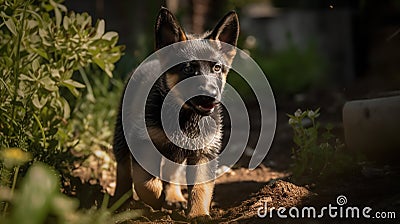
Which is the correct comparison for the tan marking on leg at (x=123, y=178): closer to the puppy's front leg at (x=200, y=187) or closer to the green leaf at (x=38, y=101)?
the puppy's front leg at (x=200, y=187)

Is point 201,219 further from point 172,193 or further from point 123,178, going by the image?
point 172,193

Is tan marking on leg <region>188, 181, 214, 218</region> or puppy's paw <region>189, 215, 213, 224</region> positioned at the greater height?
tan marking on leg <region>188, 181, 214, 218</region>

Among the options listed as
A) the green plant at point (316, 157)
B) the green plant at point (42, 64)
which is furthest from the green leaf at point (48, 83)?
the green plant at point (316, 157)

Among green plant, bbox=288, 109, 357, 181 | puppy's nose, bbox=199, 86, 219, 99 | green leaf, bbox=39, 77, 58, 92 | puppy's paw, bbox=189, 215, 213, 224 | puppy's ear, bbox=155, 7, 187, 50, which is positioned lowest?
puppy's paw, bbox=189, 215, 213, 224

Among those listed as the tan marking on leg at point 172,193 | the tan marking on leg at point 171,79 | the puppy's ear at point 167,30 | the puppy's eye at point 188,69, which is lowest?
the tan marking on leg at point 172,193

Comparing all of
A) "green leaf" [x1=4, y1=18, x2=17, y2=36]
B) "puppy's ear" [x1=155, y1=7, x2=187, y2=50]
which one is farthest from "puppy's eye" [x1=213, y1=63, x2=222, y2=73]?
"green leaf" [x1=4, y1=18, x2=17, y2=36]

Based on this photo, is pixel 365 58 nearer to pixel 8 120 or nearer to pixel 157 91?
pixel 157 91

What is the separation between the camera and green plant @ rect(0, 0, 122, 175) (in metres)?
3.79

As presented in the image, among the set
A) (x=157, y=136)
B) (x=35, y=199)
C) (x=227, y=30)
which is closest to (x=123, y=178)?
(x=157, y=136)

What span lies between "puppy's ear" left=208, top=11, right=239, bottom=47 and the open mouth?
0.55 meters

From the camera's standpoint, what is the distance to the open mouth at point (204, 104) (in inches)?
149

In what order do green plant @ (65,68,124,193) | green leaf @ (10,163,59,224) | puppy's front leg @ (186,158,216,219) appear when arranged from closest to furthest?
1. green leaf @ (10,163,59,224)
2. puppy's front leg @ (186,158,216,219)
3. green plant @ (65,68,124,193)

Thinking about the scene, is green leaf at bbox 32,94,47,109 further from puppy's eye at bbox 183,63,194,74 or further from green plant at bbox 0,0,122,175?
puppy's eye at bbox 183,63,194,74

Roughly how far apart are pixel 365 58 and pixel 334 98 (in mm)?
2517
